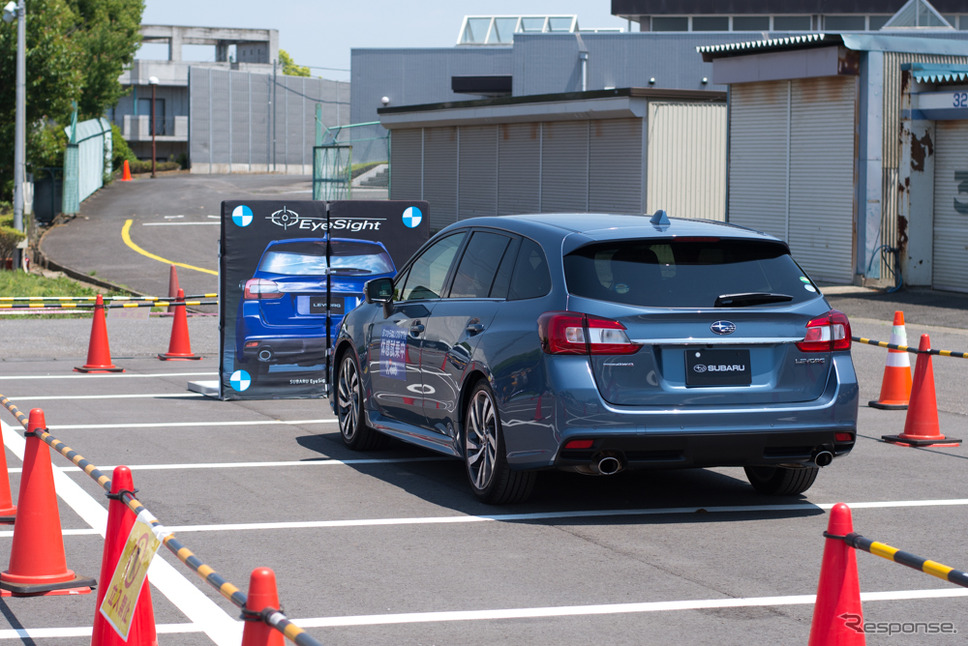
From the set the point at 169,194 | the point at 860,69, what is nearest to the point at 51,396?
the point at 860,69

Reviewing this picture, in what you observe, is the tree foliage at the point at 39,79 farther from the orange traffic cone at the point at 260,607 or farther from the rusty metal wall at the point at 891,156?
the orange traffic cone at the point at 260,607

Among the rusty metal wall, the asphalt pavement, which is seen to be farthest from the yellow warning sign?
the rusty metal wall

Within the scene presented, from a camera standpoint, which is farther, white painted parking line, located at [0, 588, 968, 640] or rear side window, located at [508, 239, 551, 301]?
rear side window, located at [508, 239, 551, 301]

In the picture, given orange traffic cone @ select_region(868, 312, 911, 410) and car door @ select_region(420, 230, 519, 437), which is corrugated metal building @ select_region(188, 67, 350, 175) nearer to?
orange traffic cone @ select_region(868, 312, 911, 410)

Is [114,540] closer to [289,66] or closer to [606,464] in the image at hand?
[606,464]

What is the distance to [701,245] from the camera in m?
7.95

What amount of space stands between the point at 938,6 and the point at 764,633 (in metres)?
52.8

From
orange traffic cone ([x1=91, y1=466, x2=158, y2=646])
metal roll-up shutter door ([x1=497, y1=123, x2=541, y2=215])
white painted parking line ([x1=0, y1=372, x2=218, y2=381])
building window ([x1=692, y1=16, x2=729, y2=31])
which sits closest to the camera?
orange traffic cone ([x1=91, y1=466, x2=158, y2=646])

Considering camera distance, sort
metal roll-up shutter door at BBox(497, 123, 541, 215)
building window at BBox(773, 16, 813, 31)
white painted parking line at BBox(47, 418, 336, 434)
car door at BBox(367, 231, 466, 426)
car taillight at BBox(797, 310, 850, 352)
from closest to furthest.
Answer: car taillight at BBox(797, 310, 850, 352)
car door at BBox(367, 231, 466, 426)
white painted parking line at BBox(47, 418, 336, 434)
metal roll-up shutter door at BBox(497, 123, 541, 215)
building window at BBox(773, 16, 813, 31)

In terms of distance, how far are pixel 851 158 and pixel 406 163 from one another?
64.1 ft

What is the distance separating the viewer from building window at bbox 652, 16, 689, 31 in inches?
2200

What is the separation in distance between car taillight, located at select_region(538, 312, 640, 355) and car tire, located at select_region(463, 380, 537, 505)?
70 centimetres

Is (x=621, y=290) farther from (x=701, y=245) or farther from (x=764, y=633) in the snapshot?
(x=764, y=633)

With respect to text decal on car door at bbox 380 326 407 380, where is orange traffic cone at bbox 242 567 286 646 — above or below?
below
